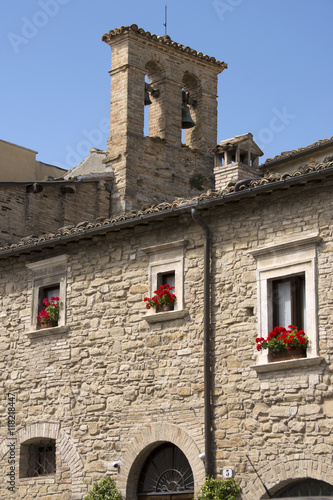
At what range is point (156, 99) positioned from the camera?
24.7 m

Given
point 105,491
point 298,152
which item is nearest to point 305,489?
A: point 105,491

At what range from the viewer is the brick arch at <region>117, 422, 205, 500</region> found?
1535 centimetres

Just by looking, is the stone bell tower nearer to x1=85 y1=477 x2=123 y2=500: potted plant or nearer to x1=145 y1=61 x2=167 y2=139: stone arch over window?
x1=145 y1=61 x2=167 y2=139: stone arch over window

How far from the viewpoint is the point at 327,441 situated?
45.2 ft

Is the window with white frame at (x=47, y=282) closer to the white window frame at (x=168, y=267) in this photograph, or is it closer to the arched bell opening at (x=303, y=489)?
the white window frame at (x=168, y=267)

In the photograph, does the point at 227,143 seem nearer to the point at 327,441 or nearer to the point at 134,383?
the point at 134,383

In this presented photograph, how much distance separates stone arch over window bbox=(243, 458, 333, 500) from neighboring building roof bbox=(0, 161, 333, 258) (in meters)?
3.79

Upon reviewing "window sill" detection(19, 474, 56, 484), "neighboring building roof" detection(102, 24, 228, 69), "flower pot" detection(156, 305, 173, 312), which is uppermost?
"neighboring building roof" detection(102, 24, 228, 69)

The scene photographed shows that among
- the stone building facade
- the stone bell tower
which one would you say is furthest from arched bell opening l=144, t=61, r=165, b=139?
the stone building facade

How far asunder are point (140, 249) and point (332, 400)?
4.45 meters

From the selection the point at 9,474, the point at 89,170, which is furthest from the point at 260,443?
the point at 89,170

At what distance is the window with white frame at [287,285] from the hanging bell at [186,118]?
1002cm

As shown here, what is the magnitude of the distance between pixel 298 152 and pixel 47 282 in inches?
218

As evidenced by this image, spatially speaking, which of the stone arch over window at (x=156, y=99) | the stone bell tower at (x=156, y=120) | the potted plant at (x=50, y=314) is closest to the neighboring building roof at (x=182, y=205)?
the potted plant at (x=50, y=314)
